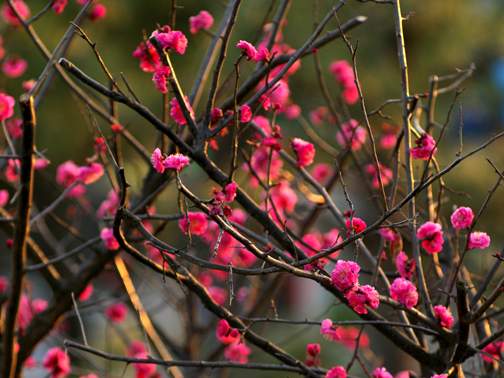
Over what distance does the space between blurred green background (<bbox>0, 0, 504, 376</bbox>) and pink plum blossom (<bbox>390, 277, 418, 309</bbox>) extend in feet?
14.4

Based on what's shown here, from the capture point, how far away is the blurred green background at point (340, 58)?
6.30 meters

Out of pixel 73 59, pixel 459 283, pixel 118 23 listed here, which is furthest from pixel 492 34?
pixel 459 283

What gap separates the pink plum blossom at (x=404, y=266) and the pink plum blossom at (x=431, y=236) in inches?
3.9

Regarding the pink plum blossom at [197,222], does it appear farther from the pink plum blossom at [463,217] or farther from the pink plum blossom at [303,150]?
the pink plum blossom at [463,217]

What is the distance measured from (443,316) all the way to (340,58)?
5.33 meters

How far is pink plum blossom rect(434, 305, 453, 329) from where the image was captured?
1182 millimetres

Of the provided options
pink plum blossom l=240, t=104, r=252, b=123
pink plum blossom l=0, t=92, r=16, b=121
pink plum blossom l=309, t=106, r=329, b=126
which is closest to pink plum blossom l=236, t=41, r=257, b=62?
pink plum blossom l=240, t=104, r=252, b=123

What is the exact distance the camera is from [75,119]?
26.2 ft

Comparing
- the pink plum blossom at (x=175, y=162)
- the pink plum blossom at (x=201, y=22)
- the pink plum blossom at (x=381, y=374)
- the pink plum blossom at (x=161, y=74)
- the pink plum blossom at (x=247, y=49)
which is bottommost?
the pink plum blossom at (x=381, y=374)

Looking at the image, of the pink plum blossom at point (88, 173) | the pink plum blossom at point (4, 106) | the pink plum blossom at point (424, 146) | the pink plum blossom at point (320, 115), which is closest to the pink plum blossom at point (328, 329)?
the pink plum blossom at point (424, 146)

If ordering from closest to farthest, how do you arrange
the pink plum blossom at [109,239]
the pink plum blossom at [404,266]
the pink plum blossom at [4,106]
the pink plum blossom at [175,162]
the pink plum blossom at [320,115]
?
the pink plum blossom at [175,162], the pink plum blossom at [404,266], the pink plum blossom at [109,239], the pink plum blossom at [4,106], the pink plum blossom at [320,115]

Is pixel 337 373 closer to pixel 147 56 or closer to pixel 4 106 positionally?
pixel 147 56

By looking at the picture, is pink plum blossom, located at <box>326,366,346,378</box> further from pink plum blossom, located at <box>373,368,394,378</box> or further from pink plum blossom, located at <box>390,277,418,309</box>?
pink plum blossom, located at <box>390,277,418,309</box>

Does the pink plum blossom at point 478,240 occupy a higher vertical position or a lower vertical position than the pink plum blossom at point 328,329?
higher
